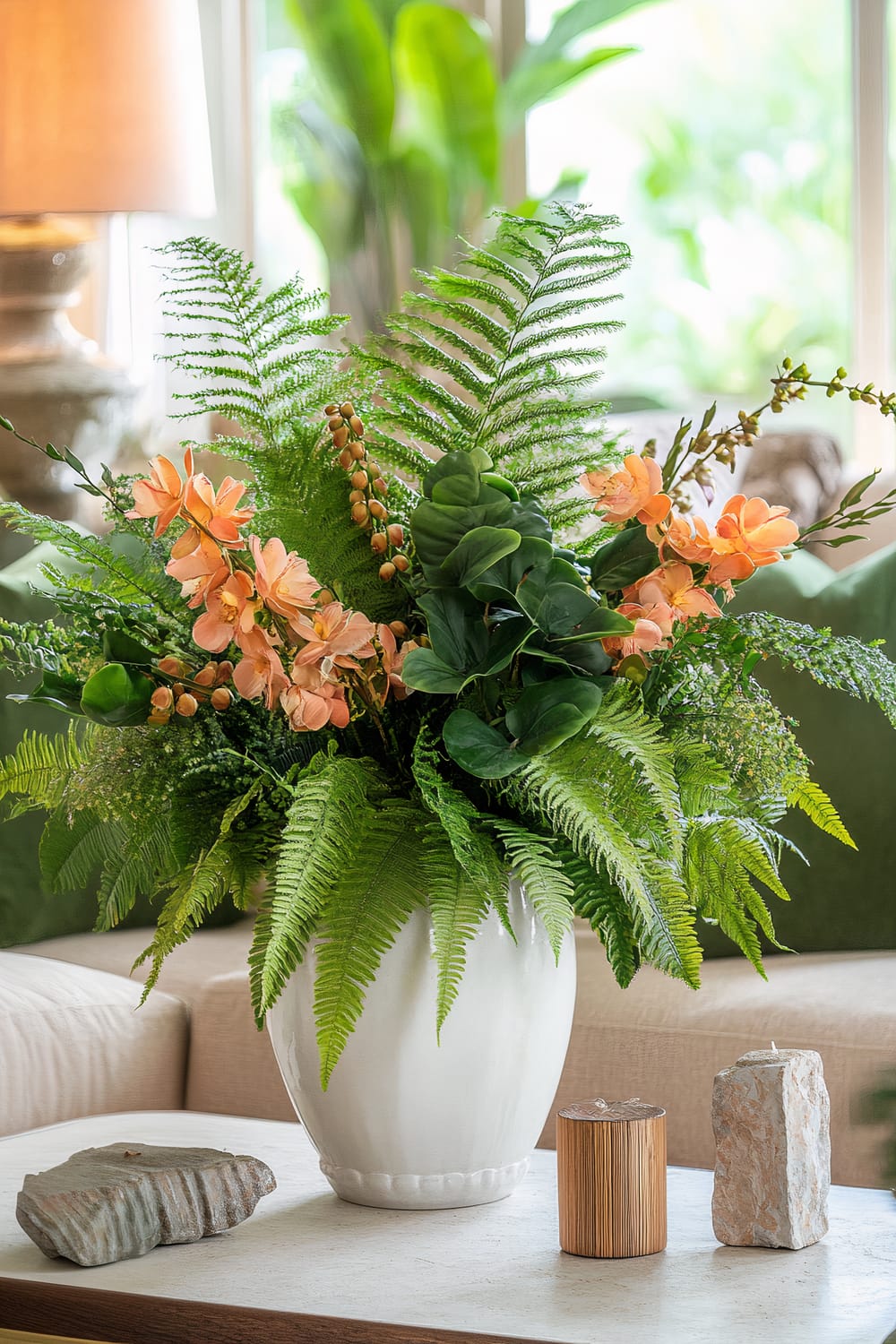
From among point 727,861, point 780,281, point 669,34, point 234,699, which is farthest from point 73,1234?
point 669,34

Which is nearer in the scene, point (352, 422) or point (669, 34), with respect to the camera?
point (352, 422)

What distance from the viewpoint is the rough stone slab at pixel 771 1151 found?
87cm

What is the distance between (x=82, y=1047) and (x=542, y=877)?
86cm

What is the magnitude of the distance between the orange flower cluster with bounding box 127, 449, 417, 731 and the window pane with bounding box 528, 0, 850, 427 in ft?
7.93

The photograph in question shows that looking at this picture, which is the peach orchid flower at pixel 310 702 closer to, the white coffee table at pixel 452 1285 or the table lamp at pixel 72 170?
the white coffee table at pixel 452 1285

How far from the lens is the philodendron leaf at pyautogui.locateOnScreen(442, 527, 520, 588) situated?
2.79ft

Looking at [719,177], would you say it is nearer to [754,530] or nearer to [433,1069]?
[754,530]

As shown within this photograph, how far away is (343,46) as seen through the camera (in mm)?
3309

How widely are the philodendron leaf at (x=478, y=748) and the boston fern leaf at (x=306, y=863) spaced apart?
7cm

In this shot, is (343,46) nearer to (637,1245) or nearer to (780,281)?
(780,281)

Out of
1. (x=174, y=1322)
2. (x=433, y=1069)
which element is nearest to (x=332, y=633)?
(x=433, y=1069)

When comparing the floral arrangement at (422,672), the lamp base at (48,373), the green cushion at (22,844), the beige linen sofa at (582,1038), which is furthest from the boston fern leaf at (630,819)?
the lamp base at (48,373)

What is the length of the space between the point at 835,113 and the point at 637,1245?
2.79 m

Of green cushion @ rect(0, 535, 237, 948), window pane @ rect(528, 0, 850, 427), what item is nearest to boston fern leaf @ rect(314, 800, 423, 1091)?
green cushion @ rect(0, 535, 237, 948)
